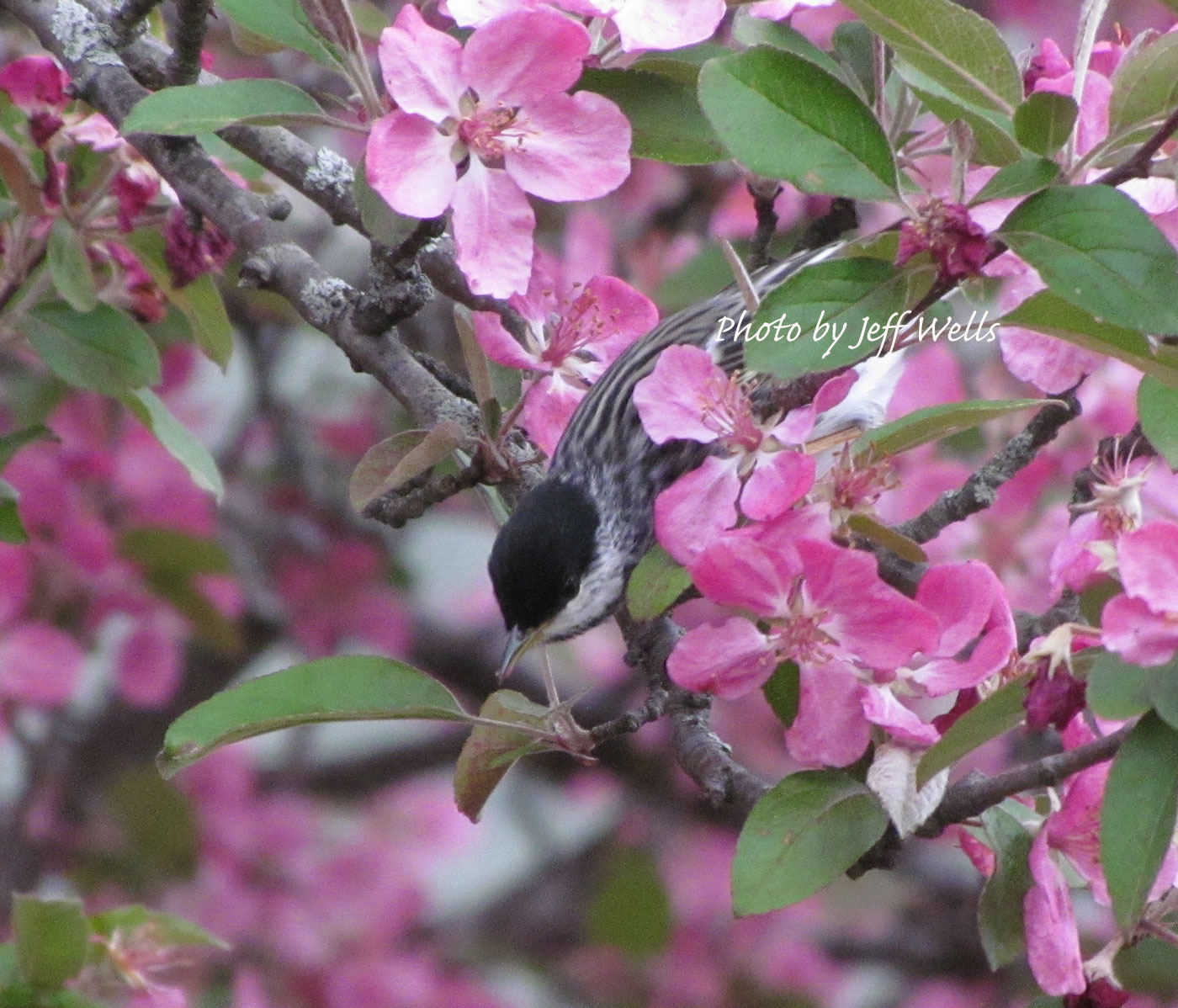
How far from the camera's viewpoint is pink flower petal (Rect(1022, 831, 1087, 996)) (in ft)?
3.82

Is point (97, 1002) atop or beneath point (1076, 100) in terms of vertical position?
beneath

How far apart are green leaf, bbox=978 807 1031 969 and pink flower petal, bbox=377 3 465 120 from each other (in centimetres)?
72

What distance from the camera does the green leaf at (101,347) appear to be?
1634mm

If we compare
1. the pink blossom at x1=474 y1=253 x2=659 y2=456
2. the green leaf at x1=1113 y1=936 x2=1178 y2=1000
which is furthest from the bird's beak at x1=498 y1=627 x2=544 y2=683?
the green leaf at x1=1113 y1=936 x2=1178 y2=1000

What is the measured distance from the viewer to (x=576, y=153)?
4.22ft

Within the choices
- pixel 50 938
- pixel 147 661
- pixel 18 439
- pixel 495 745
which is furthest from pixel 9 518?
pixel 147 661

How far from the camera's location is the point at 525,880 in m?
4.48

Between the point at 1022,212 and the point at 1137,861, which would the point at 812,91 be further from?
the point at 1137,861

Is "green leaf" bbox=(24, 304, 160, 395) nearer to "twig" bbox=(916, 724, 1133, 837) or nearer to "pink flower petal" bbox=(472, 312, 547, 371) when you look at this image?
"pink flower petal" bbox=(472, 312, 547, 371)

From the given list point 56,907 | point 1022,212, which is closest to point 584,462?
point 56,907

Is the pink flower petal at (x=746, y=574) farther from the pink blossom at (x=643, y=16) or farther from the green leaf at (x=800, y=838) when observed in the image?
the pink blossom at (x=643, y=16)

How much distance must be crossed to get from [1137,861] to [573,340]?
72 centimetres

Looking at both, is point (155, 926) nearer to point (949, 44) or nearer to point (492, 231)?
point (492, 231)

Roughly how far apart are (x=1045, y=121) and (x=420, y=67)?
0.47m
